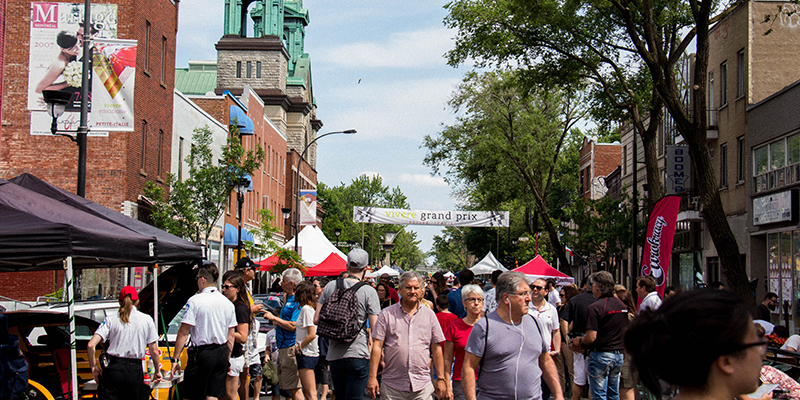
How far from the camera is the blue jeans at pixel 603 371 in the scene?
9.55 m

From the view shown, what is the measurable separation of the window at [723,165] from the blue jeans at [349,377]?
2470 centimetres

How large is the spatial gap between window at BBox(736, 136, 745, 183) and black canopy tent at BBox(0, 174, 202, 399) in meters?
23.8

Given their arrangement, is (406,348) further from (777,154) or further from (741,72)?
(741,72)

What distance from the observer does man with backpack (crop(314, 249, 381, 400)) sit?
8164 mm

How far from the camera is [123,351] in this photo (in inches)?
322

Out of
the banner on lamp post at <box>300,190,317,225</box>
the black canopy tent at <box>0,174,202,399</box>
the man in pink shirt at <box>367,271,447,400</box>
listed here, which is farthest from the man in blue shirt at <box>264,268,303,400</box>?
the banner on lamp post at <box>300,190,317,225</box>

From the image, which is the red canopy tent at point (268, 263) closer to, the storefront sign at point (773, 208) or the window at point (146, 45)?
the window at point (146, 45)

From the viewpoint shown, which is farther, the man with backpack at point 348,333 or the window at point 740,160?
the window at point 740,160

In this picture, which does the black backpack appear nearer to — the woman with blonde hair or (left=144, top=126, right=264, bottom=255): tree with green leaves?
the woman with blonde hair

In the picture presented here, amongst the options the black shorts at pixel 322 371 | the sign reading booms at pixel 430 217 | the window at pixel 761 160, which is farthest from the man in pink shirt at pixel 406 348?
the sign reading booms at pixel 430 217

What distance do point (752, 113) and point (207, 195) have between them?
62.1 feet

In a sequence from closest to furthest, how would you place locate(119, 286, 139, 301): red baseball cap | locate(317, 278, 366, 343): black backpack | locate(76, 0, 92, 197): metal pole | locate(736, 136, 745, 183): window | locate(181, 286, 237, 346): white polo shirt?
locate(317, 278, 366, 343): black backpack → locate(119, 286, 139, 301): red baseball cap → locate(181, 286, 237, 346): white polo shirt → locate(76, 0, 92, 197): metal pole → locate(736, 136, 745, 183): window

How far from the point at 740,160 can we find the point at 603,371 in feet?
69.4

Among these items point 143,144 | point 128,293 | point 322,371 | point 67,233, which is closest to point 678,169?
point 143,144
